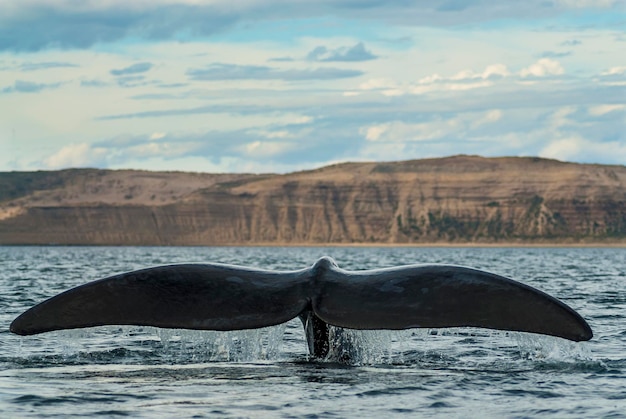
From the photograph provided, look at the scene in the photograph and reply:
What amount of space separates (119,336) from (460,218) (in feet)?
375

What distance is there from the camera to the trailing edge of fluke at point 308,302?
27.2ft

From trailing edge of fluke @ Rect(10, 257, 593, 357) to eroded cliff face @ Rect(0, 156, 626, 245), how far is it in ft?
376

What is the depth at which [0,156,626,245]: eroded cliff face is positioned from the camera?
12400 cm

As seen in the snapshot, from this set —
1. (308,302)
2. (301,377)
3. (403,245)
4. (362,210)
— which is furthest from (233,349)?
(362,210)

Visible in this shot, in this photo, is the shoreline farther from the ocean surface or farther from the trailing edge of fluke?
the trailing edge of fluke

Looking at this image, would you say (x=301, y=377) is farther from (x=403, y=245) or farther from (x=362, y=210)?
(x=362, y=210)

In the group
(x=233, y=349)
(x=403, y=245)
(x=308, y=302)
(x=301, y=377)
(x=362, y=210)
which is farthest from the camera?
(x=362, y=210)

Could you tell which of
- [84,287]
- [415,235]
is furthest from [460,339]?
[415,235]

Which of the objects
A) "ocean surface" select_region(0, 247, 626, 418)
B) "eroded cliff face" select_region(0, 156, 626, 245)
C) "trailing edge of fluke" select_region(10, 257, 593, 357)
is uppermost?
"eroded cliff face" select_region(0, 156, 626, 245)

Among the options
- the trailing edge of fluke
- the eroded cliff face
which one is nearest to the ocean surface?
the trailing edge of fluke

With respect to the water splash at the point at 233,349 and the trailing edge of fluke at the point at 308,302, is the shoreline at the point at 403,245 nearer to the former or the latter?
the water splash at the point at 233,349

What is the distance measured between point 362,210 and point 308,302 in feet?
401

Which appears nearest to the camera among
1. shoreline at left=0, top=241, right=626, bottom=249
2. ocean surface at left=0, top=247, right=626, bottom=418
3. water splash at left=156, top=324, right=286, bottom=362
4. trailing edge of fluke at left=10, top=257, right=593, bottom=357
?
trailing edge of fluke at left=10, top=257, right=593, bottom=357

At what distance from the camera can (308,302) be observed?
8.77 m
